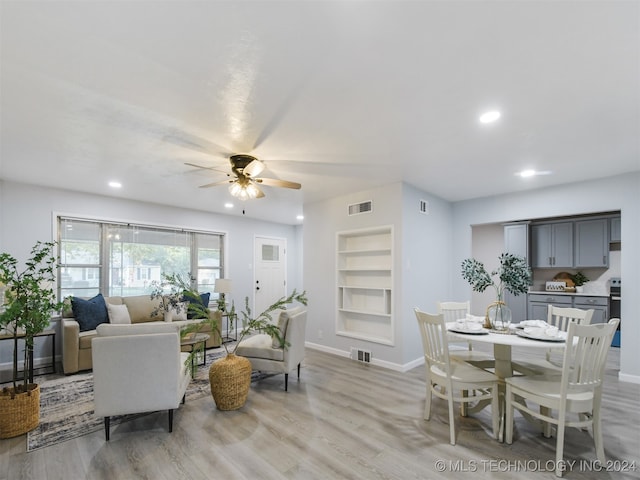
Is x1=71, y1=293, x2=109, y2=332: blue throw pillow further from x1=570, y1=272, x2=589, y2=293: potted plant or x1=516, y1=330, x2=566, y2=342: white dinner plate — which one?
x1=570, y1=272, x2=589, y2=293: potted plant

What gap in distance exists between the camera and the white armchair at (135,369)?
2527mm

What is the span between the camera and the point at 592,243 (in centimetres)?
604

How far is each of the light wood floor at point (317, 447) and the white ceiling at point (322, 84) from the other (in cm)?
259

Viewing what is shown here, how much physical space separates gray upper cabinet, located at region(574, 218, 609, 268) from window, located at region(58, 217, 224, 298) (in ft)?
24.1

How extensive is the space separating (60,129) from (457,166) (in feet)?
13.3

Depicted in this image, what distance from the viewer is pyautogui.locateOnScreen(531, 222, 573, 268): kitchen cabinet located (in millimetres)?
6273

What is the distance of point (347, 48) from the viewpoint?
178cm

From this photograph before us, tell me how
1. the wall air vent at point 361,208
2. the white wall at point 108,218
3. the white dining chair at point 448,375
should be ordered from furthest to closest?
the wall air vent at point 361,208 < the white wall at point 108,218 < the white dining chair at point 448,375

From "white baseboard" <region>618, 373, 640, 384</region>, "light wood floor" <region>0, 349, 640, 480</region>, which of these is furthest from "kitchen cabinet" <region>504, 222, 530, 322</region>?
"light wood floor" <region>0, 349, 640, 480</region>

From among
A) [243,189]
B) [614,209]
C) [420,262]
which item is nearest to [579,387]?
[420,262]

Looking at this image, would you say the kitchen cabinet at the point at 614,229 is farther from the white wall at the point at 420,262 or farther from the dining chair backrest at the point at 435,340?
the dining chair backrest at the point at 435,340

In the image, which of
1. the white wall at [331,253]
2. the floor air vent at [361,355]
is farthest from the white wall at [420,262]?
the floor air vent at [361,355]

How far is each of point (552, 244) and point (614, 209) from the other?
251cm

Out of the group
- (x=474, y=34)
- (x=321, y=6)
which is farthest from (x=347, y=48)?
(x=474, y=34)
